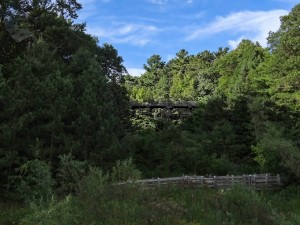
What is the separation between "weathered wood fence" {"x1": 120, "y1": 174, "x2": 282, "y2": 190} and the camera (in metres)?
24.3

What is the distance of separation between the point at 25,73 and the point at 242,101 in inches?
1033

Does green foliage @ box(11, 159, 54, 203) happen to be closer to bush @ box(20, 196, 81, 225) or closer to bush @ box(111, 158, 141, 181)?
bush @ box(111, 158, 141, 181)

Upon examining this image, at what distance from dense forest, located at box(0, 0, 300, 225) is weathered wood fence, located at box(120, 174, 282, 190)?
870 millimetres

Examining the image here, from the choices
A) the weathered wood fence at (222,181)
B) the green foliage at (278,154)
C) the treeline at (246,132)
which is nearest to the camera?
the weathered wood fence at (222,181)

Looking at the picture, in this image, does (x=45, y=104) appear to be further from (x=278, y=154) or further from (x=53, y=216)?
(x=278, y=154)

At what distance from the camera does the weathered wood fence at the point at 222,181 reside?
24303 mm

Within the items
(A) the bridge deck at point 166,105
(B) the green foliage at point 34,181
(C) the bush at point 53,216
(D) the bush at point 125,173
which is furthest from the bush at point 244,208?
(A) the bridge deck at point 166,105

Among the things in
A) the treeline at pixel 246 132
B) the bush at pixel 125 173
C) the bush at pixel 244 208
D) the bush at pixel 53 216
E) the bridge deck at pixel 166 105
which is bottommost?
the bush at pixel 244 208

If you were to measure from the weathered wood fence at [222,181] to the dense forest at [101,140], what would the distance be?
870 mm

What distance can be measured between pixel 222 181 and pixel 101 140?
26.5ft

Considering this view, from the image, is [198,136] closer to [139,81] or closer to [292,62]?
[292,62]

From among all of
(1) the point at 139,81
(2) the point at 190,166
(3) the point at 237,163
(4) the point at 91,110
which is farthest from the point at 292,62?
(1) the point at 139,81

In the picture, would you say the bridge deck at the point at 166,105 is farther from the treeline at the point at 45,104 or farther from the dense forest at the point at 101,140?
the treeline at the point at 45,104

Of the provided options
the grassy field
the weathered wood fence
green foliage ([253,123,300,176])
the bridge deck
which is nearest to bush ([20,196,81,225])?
the grassy field
